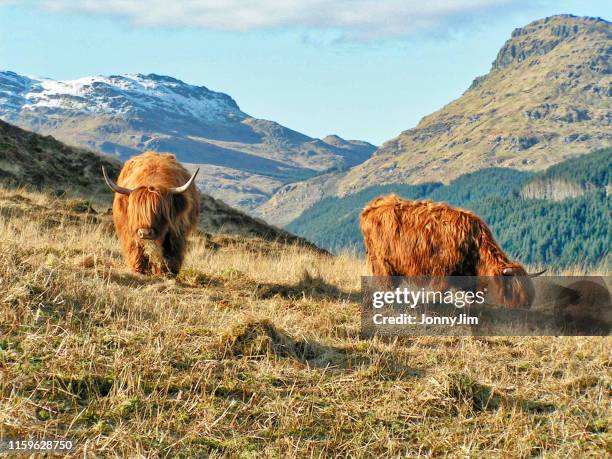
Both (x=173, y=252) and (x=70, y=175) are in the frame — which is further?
(x=70, y=175)

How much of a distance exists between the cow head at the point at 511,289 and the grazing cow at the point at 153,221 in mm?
3989

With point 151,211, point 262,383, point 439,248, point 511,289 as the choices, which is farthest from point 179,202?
point 262,383

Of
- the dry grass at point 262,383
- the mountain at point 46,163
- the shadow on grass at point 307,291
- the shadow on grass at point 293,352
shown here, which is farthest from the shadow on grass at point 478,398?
the mountain at point 46,163

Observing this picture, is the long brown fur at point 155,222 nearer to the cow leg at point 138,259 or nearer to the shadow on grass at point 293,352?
the cow leg at point 138,259

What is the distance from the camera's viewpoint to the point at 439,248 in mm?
9047

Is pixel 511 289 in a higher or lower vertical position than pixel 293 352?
higher

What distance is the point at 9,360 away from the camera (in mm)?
5152

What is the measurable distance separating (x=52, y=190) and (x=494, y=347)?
14.3m

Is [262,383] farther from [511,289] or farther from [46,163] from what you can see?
[46,163]

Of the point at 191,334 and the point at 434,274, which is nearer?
the point at 191,334

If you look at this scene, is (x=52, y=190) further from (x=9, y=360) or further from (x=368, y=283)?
(x=9, y=360)

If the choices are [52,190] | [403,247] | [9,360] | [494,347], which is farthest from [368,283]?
[52,190]

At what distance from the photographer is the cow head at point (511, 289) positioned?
8531 millimetres

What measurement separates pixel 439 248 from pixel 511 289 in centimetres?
100
